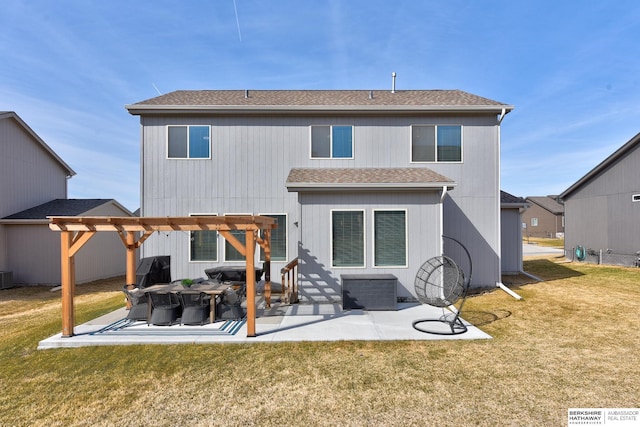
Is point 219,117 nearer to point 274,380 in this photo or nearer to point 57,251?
point 274,380

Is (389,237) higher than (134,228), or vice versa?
(134,228)

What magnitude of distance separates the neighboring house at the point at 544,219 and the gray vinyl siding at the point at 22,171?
160 ft

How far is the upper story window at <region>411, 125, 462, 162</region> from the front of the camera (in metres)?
9.32

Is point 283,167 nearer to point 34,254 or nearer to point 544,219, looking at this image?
point 34,254

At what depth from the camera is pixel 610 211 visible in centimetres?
1426

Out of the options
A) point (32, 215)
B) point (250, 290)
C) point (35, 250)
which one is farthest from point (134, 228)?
point (32, 215)

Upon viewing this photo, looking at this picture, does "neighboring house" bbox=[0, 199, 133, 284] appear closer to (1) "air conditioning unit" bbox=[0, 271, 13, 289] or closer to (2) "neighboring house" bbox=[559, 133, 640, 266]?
(1) "air conditioning unit" bbox=[0, 271, 13, 289]

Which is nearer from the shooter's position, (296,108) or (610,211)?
(296,108)

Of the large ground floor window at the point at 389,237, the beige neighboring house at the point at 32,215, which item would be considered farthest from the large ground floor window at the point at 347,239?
the beige neighboring house at the point at 32,215

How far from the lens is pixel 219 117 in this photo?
30.4 ft

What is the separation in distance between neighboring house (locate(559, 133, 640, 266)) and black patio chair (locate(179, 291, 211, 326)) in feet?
59.1

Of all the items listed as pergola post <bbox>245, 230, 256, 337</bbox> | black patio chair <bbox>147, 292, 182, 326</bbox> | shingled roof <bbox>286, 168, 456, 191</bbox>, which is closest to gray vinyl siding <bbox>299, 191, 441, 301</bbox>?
shingled roof <bbox>286, 168, 456, 191</bbox>

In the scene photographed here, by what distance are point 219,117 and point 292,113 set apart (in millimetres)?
2349

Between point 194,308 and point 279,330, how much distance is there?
190 cm
